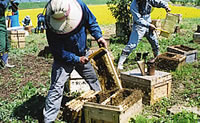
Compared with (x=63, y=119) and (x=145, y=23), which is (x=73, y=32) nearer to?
(x=63, y=119)

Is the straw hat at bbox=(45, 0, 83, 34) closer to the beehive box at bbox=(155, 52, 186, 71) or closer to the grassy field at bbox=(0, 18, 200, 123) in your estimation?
the grassy field at bbox=(0, 18, 200, 123)

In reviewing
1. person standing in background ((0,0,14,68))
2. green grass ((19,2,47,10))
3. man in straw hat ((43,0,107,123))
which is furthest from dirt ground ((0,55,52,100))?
green grass ((19,2,47,10))

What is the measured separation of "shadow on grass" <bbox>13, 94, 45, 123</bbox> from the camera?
4.44 metres

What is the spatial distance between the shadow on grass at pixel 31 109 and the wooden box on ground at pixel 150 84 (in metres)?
1.64

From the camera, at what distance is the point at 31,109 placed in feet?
15.3

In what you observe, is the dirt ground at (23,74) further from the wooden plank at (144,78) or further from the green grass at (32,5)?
the green grass at (32,5)

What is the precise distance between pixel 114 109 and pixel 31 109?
195cm

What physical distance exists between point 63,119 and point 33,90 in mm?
1571

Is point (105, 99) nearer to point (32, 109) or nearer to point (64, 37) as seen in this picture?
point (64, 37)

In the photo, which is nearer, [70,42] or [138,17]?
[70,42]

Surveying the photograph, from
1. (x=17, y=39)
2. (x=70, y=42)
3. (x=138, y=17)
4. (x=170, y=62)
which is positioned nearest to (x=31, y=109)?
(x=70, y=42)

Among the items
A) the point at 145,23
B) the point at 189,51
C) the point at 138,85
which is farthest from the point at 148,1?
the point at 138,85

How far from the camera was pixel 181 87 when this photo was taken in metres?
5.45

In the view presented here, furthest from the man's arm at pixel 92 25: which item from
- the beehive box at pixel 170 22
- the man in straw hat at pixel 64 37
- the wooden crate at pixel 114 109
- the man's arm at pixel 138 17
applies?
the beehive box at pixel 170 22
